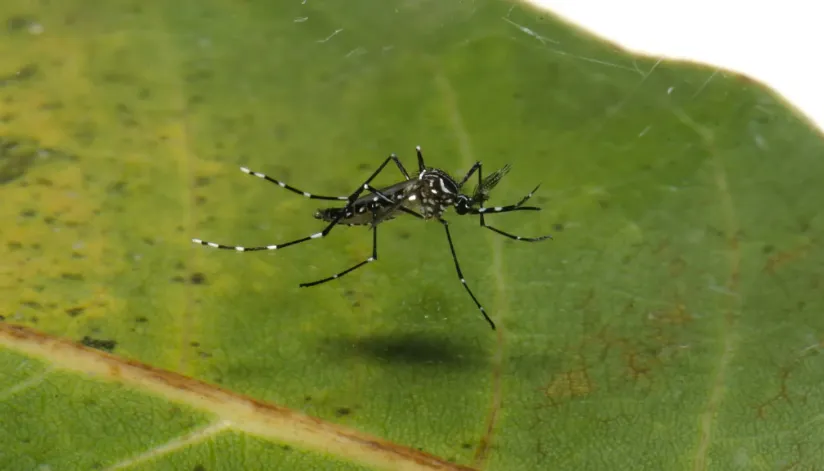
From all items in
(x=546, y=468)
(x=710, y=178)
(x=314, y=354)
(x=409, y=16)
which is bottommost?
(x=546, y=468)

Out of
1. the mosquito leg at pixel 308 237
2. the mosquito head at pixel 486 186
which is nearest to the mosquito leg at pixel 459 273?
the mosquito head at pixel 486 186

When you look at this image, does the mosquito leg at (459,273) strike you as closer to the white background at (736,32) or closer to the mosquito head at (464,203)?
the mosquito head at (464,203)

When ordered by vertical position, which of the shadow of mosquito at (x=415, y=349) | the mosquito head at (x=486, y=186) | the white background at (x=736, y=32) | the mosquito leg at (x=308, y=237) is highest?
the white background at (x=736, y=32)

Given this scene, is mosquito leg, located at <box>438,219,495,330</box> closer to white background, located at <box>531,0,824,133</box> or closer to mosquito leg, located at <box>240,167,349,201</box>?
mosquito leg, located at <box>240,167,349,201</box>

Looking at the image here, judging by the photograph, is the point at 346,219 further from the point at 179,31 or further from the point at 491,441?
the point at 179,31

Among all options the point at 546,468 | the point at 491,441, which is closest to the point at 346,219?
the point at 491,441

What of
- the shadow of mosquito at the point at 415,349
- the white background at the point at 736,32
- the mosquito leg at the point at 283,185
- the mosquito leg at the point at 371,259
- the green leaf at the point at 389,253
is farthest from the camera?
the white background at the point at 736,32
